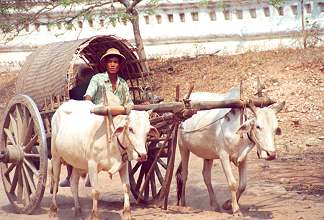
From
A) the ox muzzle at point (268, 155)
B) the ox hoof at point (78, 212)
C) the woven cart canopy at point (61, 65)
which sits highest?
the woven cart canopy at point (61, 65)

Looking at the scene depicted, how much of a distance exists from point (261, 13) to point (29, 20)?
251 inches

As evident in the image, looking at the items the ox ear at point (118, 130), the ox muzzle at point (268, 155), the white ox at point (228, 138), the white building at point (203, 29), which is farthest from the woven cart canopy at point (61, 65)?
the white building at point (203, 29)

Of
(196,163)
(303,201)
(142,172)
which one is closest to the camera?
(303,201)

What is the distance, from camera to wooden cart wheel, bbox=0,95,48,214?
7.71 metres

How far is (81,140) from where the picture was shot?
7.05m

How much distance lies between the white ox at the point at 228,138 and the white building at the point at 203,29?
33.2ft

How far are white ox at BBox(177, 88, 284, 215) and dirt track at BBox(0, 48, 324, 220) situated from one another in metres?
0.41

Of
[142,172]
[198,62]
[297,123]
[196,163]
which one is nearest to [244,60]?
[198,62]

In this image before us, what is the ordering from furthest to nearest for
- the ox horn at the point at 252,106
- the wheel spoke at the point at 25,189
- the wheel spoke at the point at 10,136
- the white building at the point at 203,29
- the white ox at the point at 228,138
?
the white building at the point at 203,29
the wheel spoke at the point at 10,136
the wheel spoke at the point at 25,189
the ox horn at the point at 252,106
the white ox at the point at 228,138

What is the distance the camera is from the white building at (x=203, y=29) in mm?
17906

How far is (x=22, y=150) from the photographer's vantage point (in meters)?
8.09

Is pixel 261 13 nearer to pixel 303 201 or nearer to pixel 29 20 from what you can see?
pixel 29 20

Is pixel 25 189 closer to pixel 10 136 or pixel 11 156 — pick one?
pixel 11 156

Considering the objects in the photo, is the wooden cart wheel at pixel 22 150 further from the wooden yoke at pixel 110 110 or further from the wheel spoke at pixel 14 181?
the wooden yoke at pixel 110 110
